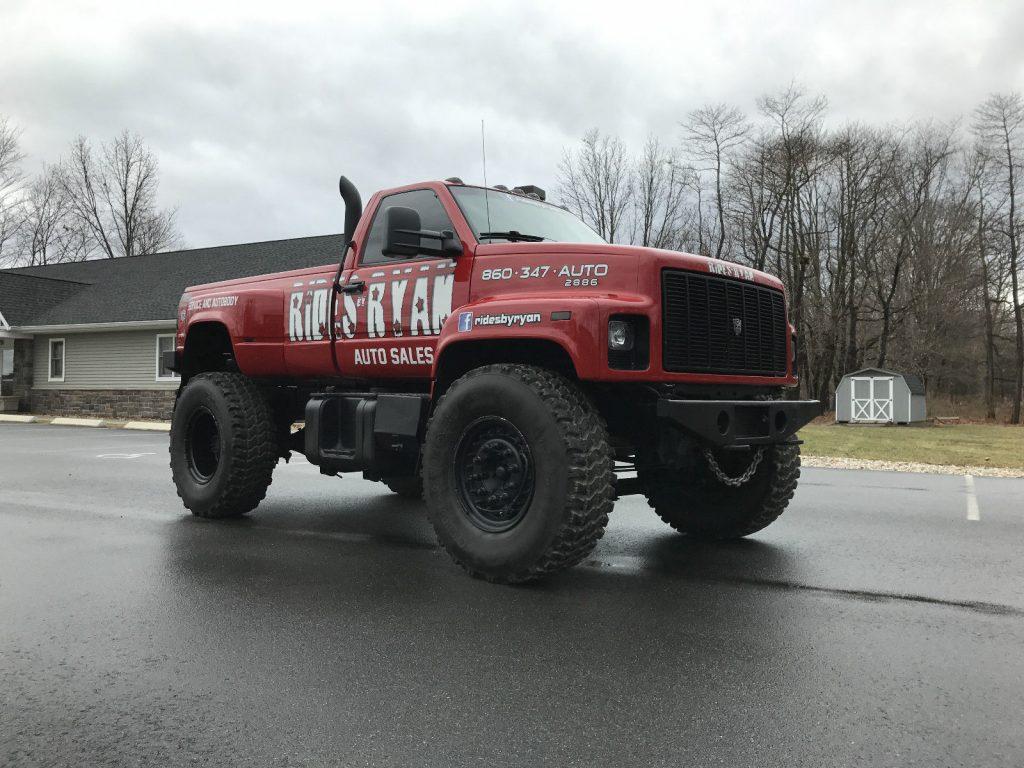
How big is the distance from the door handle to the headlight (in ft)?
7.55

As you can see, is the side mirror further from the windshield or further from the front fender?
the front fender

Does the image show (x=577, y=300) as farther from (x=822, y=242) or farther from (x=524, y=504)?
(x=822, y=242)

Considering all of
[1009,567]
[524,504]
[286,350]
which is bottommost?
[1009,567]

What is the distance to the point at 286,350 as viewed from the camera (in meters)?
7.07

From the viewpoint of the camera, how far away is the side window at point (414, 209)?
6.18 meters

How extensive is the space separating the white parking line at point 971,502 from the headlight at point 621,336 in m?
4.78

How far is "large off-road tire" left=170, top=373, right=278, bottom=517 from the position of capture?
7.21 metres

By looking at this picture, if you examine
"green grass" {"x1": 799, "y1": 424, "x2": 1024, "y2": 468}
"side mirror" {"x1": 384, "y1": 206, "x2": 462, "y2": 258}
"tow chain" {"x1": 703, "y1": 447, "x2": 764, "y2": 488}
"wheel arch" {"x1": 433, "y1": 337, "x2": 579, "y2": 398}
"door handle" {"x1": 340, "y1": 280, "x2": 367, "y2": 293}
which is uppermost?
"side mirror" {"x1": 384, "y1": 206, "x2": 462, "y2": 258}

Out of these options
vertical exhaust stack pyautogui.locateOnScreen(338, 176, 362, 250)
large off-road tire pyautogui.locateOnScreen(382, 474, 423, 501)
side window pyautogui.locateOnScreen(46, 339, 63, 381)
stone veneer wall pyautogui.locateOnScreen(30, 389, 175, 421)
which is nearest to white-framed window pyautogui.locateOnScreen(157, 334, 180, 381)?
stone veneer wall pyautogui.locateOnScreen(30, 389, 175, 421)

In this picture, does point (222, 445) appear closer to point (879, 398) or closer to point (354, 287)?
point (354, 287)

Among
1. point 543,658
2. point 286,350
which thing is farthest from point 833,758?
point 286,350

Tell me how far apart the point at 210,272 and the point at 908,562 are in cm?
2776

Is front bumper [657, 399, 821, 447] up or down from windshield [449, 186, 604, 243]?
down

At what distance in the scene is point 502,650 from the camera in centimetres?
382
